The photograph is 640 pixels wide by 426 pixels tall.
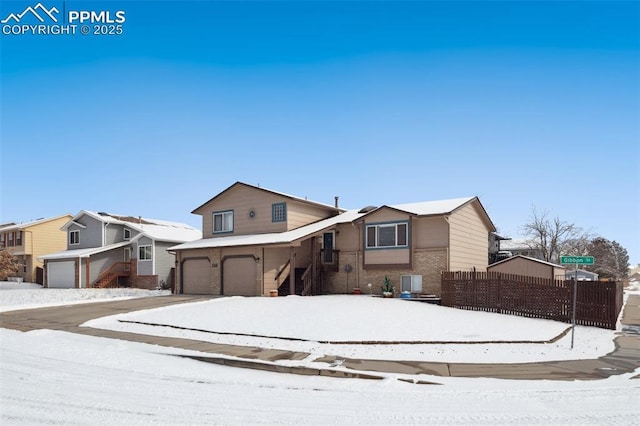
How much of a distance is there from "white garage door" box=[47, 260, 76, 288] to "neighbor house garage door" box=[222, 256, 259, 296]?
19.5 metres

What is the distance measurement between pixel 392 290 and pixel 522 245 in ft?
152

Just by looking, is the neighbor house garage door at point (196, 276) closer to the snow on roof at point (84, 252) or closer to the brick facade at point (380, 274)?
the brick facade at point (380, 274)

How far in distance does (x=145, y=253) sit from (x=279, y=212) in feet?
53.2

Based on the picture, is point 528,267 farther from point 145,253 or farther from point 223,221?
point 145,253

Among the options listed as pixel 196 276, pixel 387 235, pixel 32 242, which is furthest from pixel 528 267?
pixel 32 242

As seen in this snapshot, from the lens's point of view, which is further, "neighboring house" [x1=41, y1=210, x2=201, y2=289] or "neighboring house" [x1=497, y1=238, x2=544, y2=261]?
"neighboring house" [x1=497, y1=238, x2=544, y2=261]

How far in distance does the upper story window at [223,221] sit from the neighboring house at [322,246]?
0.22ft

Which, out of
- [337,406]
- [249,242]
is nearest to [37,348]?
[337,406]

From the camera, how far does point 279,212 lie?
3019 cm

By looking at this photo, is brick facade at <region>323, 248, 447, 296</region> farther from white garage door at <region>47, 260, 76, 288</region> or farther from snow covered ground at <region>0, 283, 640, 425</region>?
white garage door at <region>47, 260, 76, 288</region>

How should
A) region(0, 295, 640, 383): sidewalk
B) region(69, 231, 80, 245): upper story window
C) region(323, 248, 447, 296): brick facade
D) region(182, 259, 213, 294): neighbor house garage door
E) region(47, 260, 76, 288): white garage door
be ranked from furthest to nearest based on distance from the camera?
region(69, 231, 80, 245): upper story window < region(47, 260, 76, 288): white garage door < region(182, 259, 213, 294): neighbor house garage door < region(323, 248, 447, 296): brick facade < region(0, 295, 640, 383): sidewalk

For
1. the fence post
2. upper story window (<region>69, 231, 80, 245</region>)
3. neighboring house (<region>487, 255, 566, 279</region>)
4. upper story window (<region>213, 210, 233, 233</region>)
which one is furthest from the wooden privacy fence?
upper story window (<region>69, 231, 80, 245</region>)

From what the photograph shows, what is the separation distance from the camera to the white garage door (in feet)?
139

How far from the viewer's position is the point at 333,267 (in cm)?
2886
